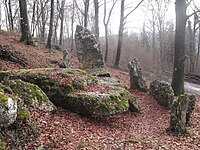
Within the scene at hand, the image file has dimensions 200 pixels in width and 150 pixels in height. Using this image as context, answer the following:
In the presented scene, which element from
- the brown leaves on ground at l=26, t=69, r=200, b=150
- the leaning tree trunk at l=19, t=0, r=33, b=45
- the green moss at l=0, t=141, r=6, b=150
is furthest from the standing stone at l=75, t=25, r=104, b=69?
the green moss at l=0, t=141, r=6, b=150

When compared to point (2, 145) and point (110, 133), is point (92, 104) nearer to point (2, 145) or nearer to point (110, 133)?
→ point (110, 133)

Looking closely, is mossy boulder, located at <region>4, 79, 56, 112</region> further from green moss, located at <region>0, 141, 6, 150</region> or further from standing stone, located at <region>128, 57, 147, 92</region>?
standing stone, located at <region>128, 57, 147, 92</region>

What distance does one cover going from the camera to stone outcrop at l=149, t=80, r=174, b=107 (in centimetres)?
1112

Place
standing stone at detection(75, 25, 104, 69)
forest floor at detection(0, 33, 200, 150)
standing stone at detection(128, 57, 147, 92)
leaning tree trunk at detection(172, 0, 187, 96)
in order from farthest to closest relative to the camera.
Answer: standing stone at detection(75, 25, 104, 69)
standing stone at detection(128, 57, 147, 92)
leaning tree trunk at detection(172, 0, 187, 96)
forest floor at detection(0, 33, 200, 150)

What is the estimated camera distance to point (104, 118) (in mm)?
8539

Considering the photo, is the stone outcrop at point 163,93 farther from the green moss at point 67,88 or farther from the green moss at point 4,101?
the green moss at point 4,101

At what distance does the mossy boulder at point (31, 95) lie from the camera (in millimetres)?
6957

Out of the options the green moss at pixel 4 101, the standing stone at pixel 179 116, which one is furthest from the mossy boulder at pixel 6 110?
the standing stone at pixel 179 116

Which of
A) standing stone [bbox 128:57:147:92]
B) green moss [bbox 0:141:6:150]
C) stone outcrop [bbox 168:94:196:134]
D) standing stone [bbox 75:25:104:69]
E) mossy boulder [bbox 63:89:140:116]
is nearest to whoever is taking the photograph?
green moss [bbox 0:141:6:150]

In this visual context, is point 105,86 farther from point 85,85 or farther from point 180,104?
point 180,104

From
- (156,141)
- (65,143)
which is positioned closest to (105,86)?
(156,141)

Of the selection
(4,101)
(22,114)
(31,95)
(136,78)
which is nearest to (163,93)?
(136,78)

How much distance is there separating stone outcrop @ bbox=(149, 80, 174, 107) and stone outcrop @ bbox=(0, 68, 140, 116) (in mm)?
2375

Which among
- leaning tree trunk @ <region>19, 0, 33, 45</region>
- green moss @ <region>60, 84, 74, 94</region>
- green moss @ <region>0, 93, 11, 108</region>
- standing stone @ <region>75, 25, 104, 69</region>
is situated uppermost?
leaning tree trunk @ <region>19, 0, 33, 45</region>
